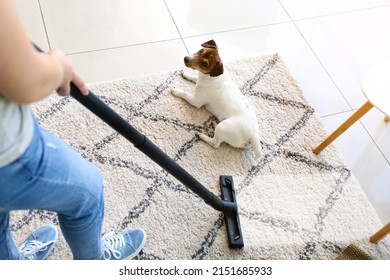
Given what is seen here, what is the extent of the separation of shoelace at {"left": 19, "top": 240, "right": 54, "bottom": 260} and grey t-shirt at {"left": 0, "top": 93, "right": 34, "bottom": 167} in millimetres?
625

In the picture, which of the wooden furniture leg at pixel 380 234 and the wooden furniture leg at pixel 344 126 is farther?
the wooden furniture leg at pixel 344 126

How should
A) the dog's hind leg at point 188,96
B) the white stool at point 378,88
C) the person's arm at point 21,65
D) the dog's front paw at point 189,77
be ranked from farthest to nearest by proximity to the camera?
the dog's front paw at point 189,77 < the dog's hind leg at point 188,96 < the white stool at point 378,88 < the person's arm at point 21,65

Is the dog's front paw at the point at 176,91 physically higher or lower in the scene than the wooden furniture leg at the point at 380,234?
higher

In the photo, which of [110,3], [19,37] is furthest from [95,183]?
[110,3]

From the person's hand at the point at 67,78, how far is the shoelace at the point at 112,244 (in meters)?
0.56

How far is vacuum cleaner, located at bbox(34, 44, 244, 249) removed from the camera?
75cm

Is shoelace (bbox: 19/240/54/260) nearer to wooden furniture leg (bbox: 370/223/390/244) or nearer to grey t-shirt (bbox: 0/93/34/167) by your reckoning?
grey t-shirt (bbox: 0/93/34/167)

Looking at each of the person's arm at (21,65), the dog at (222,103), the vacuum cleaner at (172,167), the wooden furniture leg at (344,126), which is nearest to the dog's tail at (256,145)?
the dog at (222,103)

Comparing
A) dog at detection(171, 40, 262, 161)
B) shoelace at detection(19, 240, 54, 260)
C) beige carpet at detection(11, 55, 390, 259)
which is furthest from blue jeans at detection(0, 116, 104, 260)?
dog at detection(171, 40, 262, 161)

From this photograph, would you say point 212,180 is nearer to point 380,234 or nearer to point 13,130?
point 380,234

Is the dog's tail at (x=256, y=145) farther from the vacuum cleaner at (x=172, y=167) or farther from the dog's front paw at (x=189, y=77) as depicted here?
the dog's front paw at (x=189, y=77)

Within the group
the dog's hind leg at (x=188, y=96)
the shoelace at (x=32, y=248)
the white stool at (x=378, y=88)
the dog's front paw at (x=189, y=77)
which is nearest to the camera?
the shoelace at (x=32, y=248)

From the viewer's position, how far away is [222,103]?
1.44m

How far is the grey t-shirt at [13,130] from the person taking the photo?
1.75 feet
